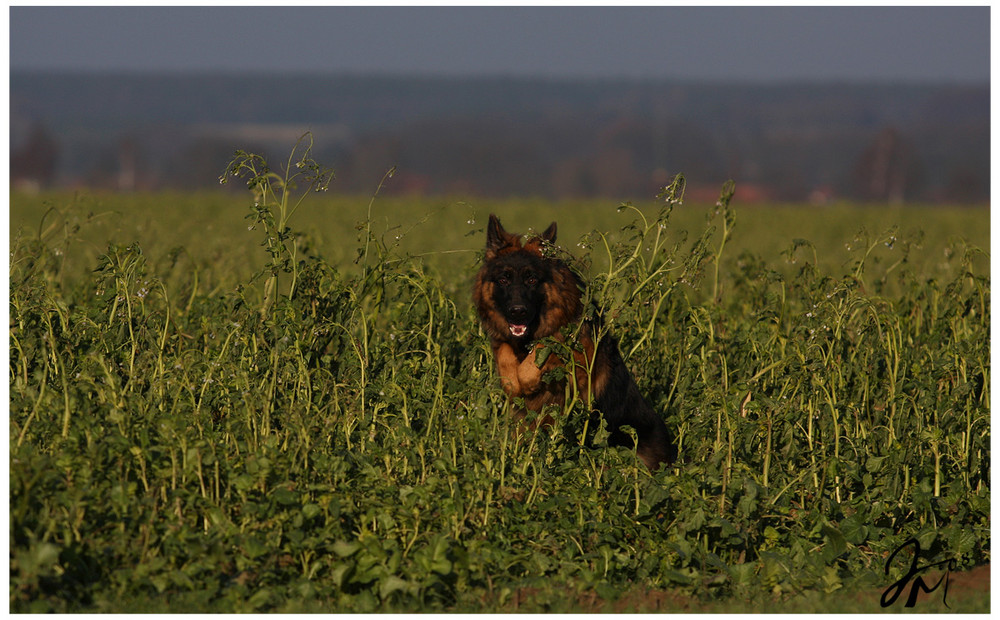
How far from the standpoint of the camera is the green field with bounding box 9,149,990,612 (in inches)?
183

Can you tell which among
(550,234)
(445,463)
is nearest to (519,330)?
(550,234)

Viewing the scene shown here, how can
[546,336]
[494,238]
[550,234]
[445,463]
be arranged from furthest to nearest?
[494,238] < [550,234] < [546,336] < [445,463]

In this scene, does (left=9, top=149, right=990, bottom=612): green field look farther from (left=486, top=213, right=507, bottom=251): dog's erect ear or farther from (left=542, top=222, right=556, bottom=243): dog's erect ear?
(left=486, top=213, right=507, bottom=251): dog's erect ear

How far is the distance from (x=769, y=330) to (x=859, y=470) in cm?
216

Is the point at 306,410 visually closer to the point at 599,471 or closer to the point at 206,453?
the point at 206,453

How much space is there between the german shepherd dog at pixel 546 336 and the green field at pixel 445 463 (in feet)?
0.64

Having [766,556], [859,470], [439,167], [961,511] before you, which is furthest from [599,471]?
[439,167]

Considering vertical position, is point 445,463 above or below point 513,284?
below
